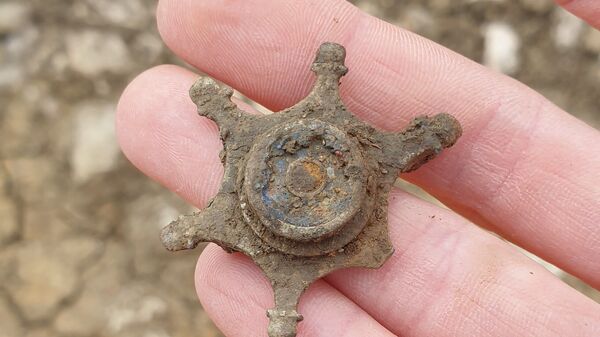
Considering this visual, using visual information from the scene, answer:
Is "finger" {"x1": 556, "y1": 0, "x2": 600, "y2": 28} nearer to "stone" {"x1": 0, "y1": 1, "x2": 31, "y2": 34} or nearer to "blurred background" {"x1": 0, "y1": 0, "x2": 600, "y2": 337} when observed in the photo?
"blurred background" {"x1": 0, "y1": 0, "x2": 600, "y2": 337}

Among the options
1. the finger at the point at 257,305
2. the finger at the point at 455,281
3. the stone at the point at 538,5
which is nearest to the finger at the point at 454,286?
the finger at the point at 455,281

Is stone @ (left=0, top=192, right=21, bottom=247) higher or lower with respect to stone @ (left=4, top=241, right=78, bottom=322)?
higher

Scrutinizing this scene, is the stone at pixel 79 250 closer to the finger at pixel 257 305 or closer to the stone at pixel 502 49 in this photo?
the finger at pixel 257 305

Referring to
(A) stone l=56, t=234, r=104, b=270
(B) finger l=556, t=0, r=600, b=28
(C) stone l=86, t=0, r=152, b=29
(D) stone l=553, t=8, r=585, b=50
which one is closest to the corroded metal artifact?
(B) finger l=556, t=0, r=600, b=28

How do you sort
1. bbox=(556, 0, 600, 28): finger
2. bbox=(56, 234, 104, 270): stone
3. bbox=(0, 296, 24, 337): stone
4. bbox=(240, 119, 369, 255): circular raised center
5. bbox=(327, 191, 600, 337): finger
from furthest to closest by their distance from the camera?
bbox=(56, 234, 104, 270): stone < bbox=(0, 296, 24, 337): stone < bbox=(556, 0, 600, 28): finger < bbox=(327, 191, 600, 337): finger < bbox=(240, 119, 369, 255): circular raised center

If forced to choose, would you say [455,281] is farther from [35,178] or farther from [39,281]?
[35,178]

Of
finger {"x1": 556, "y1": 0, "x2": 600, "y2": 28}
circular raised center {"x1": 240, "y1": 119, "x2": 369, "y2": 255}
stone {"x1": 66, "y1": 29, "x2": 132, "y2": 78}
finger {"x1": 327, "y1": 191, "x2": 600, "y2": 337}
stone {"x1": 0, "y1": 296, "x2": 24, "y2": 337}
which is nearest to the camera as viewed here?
circular raised center {"x1": 240, "y1": 119, "x2": 369, "y2": 255}

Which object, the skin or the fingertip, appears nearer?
the skin

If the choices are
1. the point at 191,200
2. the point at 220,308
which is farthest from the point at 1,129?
the point at 220,308

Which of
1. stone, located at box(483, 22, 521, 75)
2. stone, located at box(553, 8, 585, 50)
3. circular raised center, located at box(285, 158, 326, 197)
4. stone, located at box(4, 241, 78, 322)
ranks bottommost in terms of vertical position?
stone, located at box(4, 241, 78, 322)
